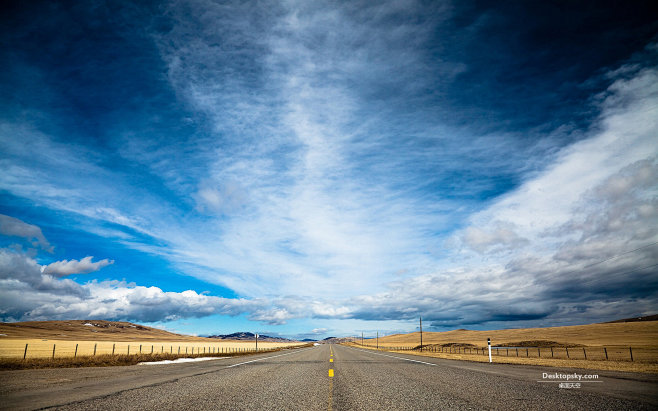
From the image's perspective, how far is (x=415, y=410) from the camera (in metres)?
5.76

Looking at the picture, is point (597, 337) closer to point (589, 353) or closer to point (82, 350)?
point (589, 353)

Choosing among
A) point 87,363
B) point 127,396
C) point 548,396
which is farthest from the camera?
point 87,363

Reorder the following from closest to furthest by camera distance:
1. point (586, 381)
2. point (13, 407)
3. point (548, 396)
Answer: point (13, 407) → point (548, 396) → point (586, 381)

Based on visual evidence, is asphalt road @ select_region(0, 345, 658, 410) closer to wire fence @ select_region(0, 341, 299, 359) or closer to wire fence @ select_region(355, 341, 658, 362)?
wire fence @ select_region(355, 341, 658, 362)

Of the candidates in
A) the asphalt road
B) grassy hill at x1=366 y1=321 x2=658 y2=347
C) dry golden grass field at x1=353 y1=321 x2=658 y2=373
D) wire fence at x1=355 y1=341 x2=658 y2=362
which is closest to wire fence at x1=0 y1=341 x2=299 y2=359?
the asphalt road

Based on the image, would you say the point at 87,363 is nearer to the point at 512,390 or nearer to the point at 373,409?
the point at 373,409

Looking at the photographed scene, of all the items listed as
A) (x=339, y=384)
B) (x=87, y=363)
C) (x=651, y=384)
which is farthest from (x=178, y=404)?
(x=87, y=363)

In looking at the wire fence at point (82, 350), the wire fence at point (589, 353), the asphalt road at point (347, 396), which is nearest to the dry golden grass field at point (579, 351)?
the wire fence at point (589, 353)

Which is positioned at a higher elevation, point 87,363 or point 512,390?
point 512,390

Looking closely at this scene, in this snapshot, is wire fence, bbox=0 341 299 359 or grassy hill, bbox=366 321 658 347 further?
grassy hill, bbox=366 321 658 347

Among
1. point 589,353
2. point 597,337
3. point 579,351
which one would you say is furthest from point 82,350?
point 597,337

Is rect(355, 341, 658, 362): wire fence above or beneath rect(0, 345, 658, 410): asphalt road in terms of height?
beneath

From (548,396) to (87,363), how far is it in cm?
2519

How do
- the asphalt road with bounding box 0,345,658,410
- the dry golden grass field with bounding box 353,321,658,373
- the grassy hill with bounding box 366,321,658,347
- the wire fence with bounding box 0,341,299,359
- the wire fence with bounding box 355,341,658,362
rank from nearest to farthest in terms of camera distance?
the asphalt road with bounding box 0,345,658,410
the dry golden grass field with bounding box 353,321,658,373
the wire fence with bounding box 355,341,658,362
the wire fence with bounding box 0,341,299,359
the grassy hill with bounding box 366,321,658,347
